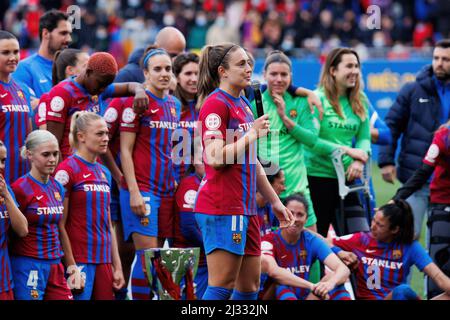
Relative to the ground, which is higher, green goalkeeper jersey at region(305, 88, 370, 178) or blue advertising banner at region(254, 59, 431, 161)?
blue advertising banner at region(254, 59, 431, 161)

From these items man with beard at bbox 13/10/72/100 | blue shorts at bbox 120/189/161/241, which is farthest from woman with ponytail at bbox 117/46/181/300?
man with beard at bbox 13/10/72/100

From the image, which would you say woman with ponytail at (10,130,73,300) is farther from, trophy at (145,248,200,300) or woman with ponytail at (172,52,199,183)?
woman with ponytail at (172,52,199,183)

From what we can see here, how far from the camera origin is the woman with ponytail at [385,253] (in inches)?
317

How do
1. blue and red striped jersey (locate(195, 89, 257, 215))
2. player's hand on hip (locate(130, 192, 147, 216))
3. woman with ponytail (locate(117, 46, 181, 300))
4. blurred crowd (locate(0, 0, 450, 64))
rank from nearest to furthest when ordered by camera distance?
blue and red striped jersey (locate(195, 89, 257, 215)) < player's hand on hip (locate(130, 192, 147, 216)) < woman with ponytail (locate(117, 46, 181, 300)) < blurred crowd (locate(0, 0, 450, 64))

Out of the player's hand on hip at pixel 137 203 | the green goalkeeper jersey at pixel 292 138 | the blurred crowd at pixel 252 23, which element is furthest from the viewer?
the blurred crowd at pixel 252 23

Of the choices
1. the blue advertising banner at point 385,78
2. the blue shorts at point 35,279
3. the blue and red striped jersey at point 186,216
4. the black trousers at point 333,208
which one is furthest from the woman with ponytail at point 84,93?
the blue advertising banner at point 385,78

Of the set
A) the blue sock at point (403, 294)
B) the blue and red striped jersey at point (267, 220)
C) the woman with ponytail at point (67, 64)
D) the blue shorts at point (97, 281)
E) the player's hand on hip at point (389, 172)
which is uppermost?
the woman with ponytail at point (67, 64)

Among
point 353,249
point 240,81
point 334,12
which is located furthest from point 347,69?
point 334,12

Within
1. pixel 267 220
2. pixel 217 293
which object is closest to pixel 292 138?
pixel 267 220

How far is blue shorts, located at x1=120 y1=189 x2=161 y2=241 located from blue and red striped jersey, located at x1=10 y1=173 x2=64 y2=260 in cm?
96

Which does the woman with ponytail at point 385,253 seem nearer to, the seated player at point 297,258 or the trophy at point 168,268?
the seated player at point 297,258

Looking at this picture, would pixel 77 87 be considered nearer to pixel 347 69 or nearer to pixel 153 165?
pixel 153 165

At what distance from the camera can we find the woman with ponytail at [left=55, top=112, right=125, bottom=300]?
23.7ft
